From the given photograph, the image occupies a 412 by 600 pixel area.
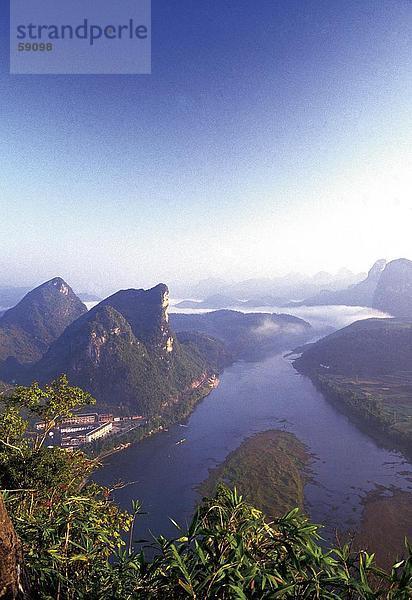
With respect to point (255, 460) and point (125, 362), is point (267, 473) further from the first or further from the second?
point (125, 362)

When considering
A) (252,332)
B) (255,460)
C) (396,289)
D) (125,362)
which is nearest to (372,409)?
(255,460)

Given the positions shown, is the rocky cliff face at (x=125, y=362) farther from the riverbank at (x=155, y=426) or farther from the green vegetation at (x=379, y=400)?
the green vegetation at (x=379, y=400)

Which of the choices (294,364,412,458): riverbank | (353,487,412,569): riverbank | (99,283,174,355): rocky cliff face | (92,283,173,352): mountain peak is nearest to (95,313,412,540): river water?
(353,487,412,569): riverbank

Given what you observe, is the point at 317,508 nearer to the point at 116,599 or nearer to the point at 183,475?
the point at 183,475

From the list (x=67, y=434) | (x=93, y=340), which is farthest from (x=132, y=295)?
(x=67, y=434)

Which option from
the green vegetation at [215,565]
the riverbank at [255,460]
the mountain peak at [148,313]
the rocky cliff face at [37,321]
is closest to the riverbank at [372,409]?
the riverbank at [255,460]

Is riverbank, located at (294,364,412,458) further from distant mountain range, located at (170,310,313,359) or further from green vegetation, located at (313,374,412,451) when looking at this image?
distant mountain range, located at (170,310,313,359)
